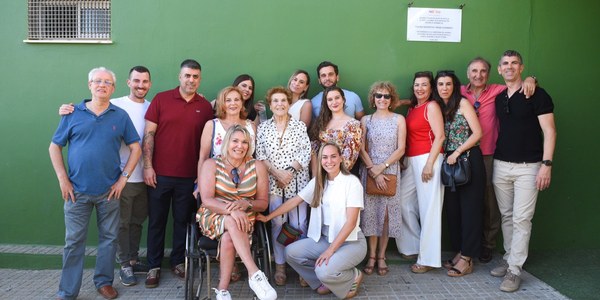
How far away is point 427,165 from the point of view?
424 cm

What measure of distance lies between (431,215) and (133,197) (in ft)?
9.19

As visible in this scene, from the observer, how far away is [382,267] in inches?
171

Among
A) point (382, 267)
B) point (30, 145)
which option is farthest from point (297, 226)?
point (30, 145)

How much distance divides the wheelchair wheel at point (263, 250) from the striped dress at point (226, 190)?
10 centimetres

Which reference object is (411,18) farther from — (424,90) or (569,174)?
(569,174)

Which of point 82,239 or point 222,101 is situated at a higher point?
point 222,101

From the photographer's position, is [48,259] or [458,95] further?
[48,259]

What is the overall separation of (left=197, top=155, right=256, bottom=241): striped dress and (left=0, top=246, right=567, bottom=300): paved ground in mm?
695

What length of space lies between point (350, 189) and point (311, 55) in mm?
1837

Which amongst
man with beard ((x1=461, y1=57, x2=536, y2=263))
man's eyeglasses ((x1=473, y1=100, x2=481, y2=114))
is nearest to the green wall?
man with beard ((x1=461, y1=57, x2=536, y2=263))

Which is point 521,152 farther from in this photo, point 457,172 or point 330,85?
point 330,85

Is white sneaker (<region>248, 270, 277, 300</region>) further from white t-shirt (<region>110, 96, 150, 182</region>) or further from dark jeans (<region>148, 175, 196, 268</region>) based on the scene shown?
white t-shirt (<region>110, 96, 150, 182</region>)

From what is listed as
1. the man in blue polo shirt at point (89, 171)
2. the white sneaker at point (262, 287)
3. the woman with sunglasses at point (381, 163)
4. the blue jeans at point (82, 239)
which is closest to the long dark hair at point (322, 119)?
the woman with sunglasses at point (381, 163)

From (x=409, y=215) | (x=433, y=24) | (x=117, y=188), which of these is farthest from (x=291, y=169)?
(x=433, y=24)
